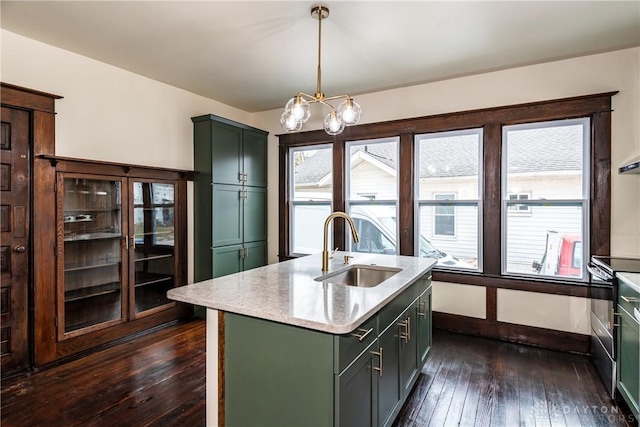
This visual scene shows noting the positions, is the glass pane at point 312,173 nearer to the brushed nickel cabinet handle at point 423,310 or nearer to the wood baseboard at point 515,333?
the wood baseboard at point 515,333

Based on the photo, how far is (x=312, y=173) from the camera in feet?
16.0

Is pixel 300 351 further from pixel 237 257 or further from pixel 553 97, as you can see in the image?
pixel 553 97

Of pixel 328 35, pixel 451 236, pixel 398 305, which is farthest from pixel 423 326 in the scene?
pixel 328 35

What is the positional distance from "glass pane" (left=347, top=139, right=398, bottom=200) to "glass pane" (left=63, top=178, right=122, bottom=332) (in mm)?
2667

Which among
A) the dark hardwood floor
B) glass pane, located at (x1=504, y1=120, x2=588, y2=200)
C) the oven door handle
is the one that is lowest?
the dark hardwood floor

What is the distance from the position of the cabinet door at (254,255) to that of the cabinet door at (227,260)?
104 mm

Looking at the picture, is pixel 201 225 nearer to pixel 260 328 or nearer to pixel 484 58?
pixel 260 328

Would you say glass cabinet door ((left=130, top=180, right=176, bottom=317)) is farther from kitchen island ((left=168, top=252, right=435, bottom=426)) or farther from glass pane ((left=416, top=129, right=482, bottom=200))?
glass pane ((left=416, top=129, right=482, bottom=200))

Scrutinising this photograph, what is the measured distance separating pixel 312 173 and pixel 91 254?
273 cm

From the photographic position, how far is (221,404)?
69.1 inches

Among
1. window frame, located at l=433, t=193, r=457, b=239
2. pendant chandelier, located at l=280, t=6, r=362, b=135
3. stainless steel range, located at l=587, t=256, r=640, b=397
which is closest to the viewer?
pendant chandelier, located at l=280, t=6, r=362, b=135

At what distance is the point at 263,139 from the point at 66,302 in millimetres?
2996

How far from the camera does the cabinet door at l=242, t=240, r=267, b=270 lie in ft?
15.4

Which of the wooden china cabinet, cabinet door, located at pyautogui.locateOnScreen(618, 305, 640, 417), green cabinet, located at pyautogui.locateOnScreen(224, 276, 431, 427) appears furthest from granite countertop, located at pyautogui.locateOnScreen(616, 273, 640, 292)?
the wooden china cabinet
